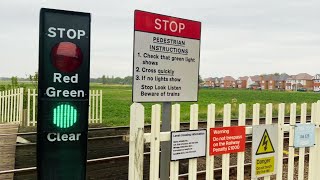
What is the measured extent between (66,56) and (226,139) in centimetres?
254

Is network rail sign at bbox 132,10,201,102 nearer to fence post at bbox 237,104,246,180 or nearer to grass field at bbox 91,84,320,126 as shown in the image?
fence post at bbox 237,104,246,180

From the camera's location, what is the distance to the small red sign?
13.4ft

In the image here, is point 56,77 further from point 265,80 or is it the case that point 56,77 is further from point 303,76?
point 265,80

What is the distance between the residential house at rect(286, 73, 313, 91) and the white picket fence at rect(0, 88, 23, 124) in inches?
5003

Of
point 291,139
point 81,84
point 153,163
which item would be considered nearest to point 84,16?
point 81,84

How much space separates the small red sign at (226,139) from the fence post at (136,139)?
3.24ft

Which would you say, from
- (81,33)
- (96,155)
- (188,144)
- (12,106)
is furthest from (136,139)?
(12,106)

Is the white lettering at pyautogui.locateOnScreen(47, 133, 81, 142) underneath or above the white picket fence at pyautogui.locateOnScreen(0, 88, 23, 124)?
above

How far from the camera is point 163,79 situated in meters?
3.59

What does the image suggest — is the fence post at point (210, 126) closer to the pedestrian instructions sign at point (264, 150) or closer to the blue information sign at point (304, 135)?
the pedestrian instructions sign at point (264, 150)

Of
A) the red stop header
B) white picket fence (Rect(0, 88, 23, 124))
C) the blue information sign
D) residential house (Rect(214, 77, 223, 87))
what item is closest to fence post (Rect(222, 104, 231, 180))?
the red stop header

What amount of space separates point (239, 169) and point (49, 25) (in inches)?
131

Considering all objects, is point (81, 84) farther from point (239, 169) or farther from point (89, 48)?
point (239, 169)

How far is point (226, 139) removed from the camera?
423cm
